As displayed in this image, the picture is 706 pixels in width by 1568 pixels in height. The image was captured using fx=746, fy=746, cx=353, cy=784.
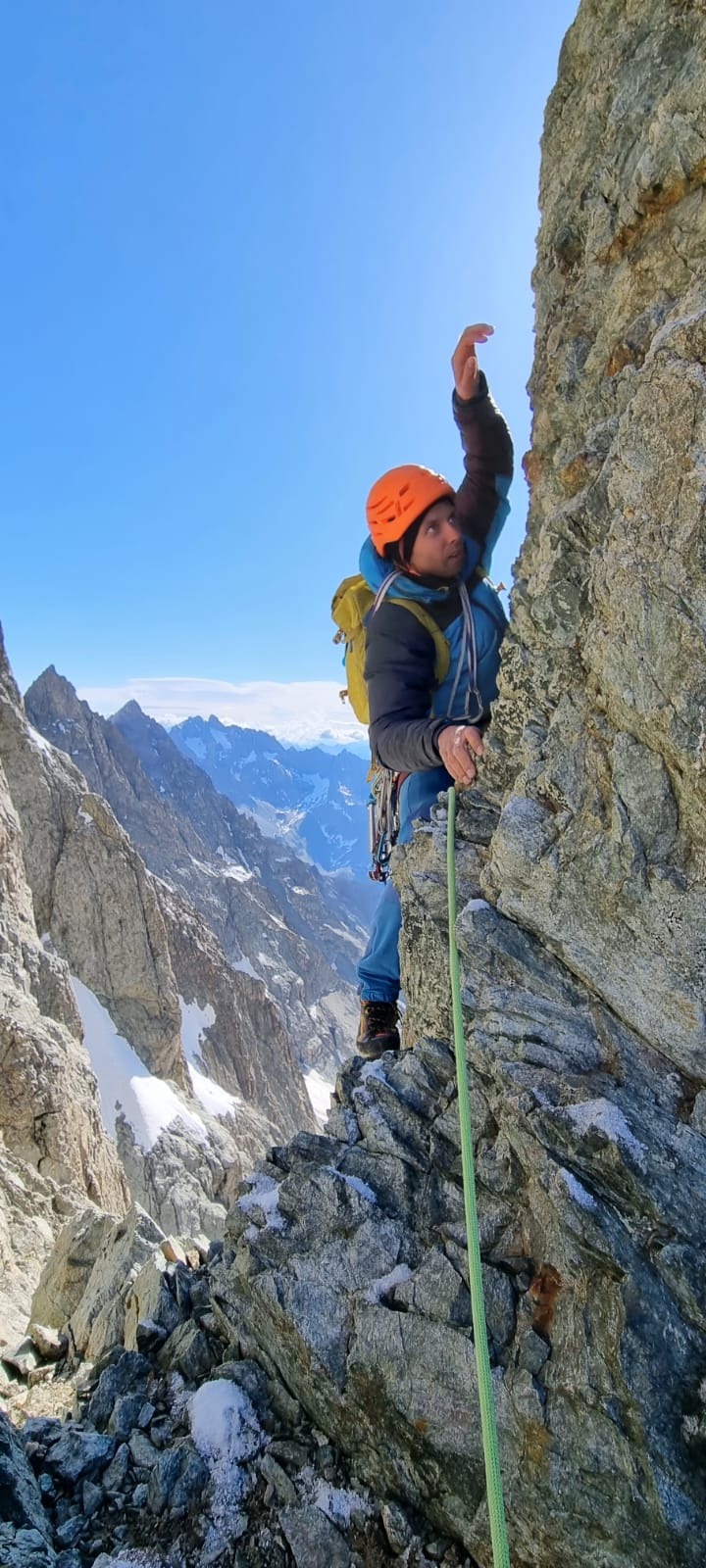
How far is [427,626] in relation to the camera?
6.45m

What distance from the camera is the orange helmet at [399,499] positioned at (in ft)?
21.5

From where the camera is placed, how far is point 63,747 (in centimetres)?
12925

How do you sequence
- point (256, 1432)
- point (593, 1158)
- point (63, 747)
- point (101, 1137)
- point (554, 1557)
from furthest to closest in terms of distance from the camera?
point (63, 747) → point (101, 1137) → point (256, 1432) → point (593, 1158) → point (554, 1557)

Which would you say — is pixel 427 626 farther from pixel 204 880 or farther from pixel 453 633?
pixel 204 880

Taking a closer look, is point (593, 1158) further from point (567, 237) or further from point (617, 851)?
point (567, 237)

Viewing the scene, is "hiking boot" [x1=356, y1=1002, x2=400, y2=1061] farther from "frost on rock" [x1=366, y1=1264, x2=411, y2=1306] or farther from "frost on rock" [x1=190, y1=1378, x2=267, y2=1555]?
"frost on rock" [x1=190, y1=1378, x2=267, y2=1555]

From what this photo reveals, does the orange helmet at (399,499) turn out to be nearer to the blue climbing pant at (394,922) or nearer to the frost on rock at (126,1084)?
the blue climbing pant at (394,922)

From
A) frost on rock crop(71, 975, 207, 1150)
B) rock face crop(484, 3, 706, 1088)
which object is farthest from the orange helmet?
frost on rock crop(71, 975, 207, 1150)

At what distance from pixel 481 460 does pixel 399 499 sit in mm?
1212

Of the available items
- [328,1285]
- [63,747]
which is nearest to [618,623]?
[328,1285]

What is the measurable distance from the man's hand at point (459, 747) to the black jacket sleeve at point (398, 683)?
90 millimetres

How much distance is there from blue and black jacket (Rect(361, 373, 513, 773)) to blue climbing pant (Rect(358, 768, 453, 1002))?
0.61m

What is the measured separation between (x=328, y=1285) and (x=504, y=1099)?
1691mm

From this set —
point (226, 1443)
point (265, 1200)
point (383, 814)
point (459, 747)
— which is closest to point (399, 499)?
point (459, 747)
